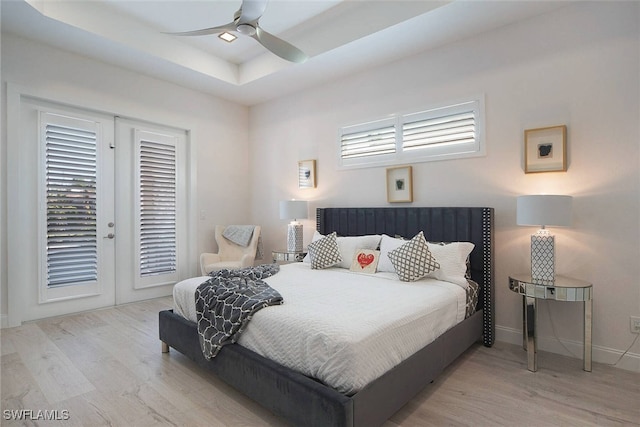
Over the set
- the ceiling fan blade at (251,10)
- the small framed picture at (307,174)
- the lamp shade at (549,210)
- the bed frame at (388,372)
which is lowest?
the bed frame at (388,372)

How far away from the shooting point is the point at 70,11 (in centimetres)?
316

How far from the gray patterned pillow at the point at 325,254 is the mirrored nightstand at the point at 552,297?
64.2 inches

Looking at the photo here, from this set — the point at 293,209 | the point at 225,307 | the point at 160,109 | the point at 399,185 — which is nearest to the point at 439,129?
the point at 399,185

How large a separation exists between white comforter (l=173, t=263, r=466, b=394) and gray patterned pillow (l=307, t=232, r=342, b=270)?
2.21 ft

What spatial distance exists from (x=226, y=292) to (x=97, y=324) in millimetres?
2200

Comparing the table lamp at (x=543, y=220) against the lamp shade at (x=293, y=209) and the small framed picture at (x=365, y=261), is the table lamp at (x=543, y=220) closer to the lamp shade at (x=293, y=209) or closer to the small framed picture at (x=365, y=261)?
the small framed picture at (x=365, y=261)

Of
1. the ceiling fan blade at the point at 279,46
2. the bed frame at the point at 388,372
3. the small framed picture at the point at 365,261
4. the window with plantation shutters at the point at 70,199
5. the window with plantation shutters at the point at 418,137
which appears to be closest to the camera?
the bed frame at the point at 388,372

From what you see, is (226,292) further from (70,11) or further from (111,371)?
(70,11)

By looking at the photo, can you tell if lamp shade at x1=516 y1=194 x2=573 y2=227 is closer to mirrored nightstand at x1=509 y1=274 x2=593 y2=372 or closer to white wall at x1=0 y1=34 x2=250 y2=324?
mirrored nightstand at x1=509 y1=274 x2=593 y2=372

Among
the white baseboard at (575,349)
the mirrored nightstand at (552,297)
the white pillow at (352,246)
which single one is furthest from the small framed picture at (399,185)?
the white baseboard at (575,349)

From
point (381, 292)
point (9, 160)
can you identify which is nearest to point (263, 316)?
point (381, 292)

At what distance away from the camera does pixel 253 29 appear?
2.58m

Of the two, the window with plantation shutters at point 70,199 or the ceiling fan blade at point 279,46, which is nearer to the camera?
the ceiling fan blade at point 279,46

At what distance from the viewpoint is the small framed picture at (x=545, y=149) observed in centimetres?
279
